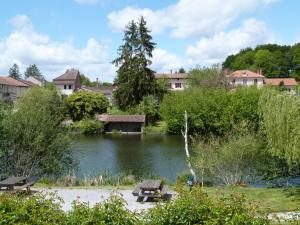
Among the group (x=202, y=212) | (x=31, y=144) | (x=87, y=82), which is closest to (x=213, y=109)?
(x=31, y=144)

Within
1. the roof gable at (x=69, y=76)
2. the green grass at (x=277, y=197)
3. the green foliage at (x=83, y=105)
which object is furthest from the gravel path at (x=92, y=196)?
the roof gable at (x=69, y=76)

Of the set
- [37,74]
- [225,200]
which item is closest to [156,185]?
[225,200]

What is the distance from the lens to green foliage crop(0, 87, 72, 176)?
2506cm

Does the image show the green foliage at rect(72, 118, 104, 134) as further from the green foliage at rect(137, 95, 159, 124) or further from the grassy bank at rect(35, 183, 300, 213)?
the grassy bank at rect(35, 183, 300, 213)

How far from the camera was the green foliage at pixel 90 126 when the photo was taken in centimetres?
6359

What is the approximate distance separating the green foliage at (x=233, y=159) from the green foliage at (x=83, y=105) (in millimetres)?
45634

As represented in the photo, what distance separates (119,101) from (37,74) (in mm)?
108847

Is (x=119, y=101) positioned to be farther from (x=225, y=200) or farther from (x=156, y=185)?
(x=225, y=200)

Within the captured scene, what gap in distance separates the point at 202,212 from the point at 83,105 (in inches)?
2370

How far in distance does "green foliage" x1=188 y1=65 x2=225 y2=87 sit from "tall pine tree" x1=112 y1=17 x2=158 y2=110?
9.59 metres

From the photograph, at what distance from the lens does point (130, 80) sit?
6756cm

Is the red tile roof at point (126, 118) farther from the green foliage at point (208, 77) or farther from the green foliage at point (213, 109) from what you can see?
the green foliage at point (208, 77)

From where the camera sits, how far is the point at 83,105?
68000mm

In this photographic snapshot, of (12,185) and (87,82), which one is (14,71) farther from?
(12,185)
